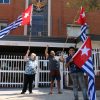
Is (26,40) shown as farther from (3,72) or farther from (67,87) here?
(67,87)

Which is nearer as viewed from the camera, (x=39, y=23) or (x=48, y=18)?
(x=39, y=23)

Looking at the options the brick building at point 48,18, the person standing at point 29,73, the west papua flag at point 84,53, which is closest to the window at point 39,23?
the brick building at point 48,18

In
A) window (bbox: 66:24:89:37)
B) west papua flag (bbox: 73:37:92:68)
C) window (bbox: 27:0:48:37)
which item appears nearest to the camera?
west papua flag (bbox: 73:37:92:68)

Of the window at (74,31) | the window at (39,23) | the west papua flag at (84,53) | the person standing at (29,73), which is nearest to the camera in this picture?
the west papua flag at (84,53)

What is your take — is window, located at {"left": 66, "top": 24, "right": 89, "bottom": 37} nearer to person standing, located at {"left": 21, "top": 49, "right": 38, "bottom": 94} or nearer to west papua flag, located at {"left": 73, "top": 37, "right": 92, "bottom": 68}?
person standing, located at {"left": 21, "top": 49, "right": 38, "bottom": 94}

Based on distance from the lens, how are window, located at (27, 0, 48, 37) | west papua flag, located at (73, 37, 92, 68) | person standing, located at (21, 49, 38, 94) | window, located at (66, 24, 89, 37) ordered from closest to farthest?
west papua flag, located at (73, 37, 92, 68) < person standing, located at (21, 49, 38, 94) < window, located at (66, 24, 89, 37) < window, located at (27, 0, 48, 37)

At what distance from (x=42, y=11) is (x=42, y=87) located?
42.6ft

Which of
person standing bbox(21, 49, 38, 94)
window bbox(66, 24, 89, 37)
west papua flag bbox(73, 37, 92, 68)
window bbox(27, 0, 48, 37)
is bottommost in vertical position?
person standing bbox(21, 49, 38, 94)

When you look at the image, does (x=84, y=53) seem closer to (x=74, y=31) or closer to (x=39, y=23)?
(x=74, y=31)

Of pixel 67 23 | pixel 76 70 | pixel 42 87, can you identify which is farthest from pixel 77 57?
pixel 67 23

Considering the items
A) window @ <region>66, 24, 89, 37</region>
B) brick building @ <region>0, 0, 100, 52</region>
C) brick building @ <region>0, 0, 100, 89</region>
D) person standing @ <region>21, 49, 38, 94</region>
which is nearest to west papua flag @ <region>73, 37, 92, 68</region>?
person standing @ <region>21, 49, 38, 94</region>

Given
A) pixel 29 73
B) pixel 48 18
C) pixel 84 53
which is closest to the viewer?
pixel 84 53

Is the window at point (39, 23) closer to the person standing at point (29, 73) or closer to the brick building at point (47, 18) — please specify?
the brick building at point (47, 18)

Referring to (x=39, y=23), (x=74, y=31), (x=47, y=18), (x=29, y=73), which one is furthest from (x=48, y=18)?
(x=29, y=73)
